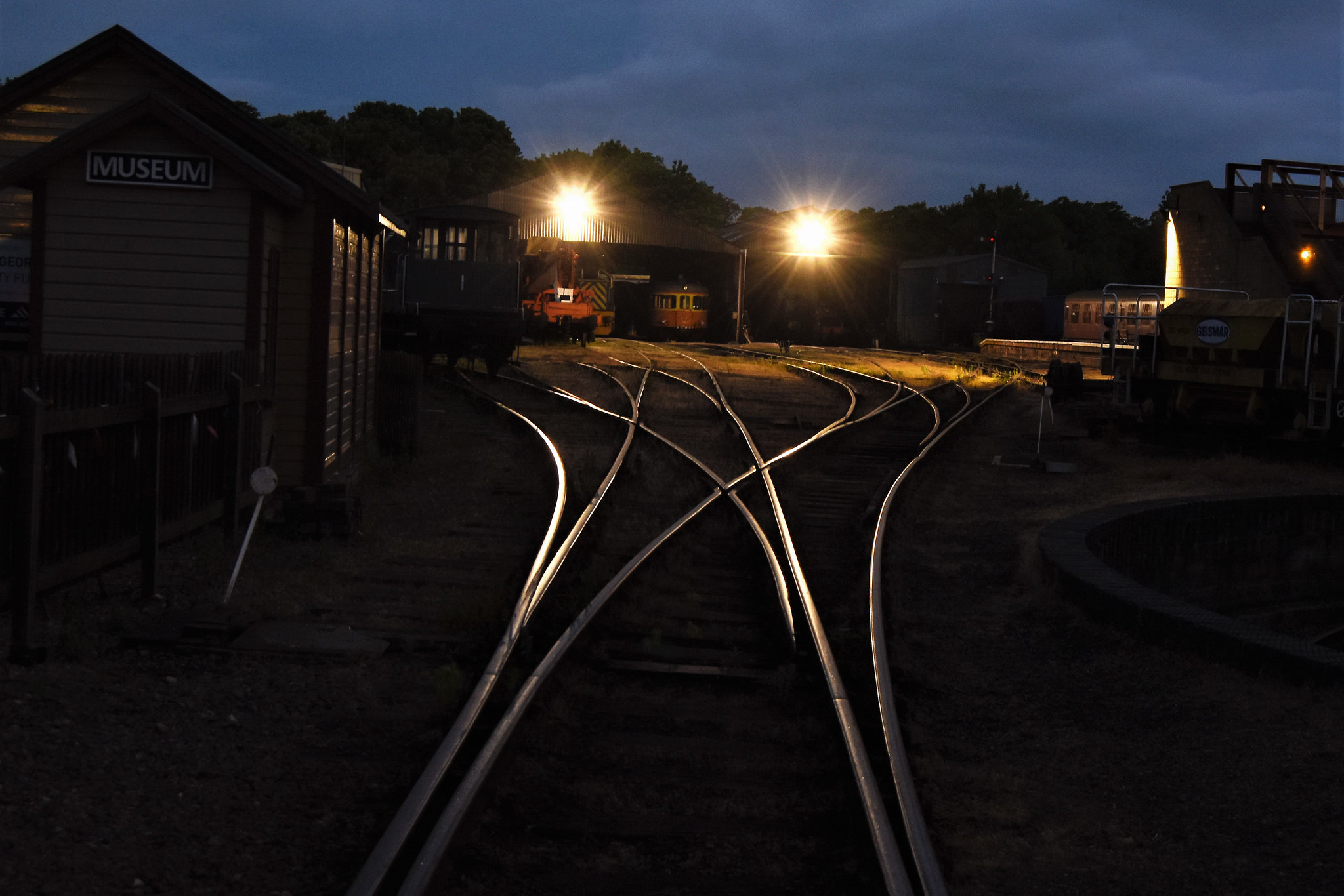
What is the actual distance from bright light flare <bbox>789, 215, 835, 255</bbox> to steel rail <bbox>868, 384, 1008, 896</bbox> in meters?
55.2

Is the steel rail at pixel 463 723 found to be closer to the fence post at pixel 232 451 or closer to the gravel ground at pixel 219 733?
the gravel ground at pixel 219 733

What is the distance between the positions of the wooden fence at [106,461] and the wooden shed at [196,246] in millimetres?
936

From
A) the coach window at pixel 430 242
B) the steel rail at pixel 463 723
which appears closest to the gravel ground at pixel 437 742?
the steel rail at pixel 463 723

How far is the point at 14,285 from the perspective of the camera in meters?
12.7

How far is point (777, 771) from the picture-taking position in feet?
16.6

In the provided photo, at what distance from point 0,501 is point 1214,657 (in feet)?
19.4

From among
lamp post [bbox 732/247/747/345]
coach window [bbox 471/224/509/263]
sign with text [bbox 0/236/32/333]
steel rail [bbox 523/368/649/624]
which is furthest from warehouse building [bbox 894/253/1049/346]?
sign with text [bbox 0/236/32/333]

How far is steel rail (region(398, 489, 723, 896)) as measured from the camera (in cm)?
381

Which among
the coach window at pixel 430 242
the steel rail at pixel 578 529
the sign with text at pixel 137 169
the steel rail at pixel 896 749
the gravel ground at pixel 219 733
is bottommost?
the gravel ground at pixel 219 733

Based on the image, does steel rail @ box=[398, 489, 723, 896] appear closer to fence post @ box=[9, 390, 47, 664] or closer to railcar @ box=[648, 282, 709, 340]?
fence post @ box=[9, 390, 47, 664]

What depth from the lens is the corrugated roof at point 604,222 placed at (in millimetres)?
51938

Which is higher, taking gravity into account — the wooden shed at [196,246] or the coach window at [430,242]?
the coach window at [430,242]

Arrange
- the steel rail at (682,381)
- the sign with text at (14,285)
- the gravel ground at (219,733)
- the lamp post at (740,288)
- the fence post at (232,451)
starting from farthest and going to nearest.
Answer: the lamp post at (740,288), the steel rail at (682,381), the sign with text at (14,285), the fence post at (232,451), the gravel ground at (219,733)

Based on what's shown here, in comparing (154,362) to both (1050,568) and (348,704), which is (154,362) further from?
(1050,568)
